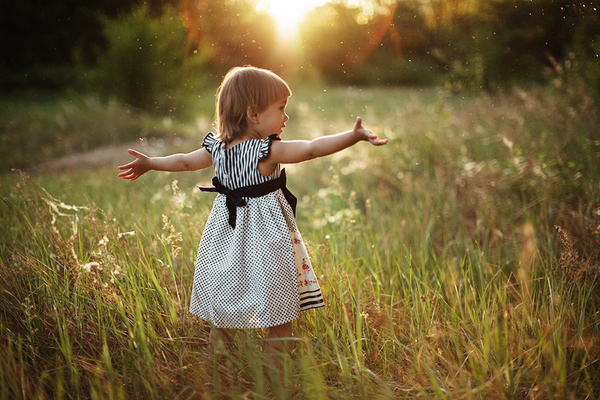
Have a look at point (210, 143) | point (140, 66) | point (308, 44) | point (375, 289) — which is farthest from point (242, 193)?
point (140, 66)

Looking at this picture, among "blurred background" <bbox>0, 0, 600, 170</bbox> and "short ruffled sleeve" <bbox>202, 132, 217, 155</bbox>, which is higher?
"blurred background" <bbox>0, 0, 600, 170</bbox>

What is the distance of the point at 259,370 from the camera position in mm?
1258

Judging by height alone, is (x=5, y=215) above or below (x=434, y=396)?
above

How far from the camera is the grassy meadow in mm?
1328

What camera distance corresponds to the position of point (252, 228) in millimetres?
1531

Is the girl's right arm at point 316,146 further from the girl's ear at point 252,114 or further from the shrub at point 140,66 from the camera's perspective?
the shrub at point 140,66

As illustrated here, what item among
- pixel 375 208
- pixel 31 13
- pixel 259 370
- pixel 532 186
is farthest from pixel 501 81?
pixel 31 13

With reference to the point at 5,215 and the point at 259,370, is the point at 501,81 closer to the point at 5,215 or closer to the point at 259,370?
the point at 259,370

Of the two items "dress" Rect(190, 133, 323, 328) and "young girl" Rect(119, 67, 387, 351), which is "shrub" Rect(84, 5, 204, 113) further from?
"dress" Rect(190, 133, 323, 328)

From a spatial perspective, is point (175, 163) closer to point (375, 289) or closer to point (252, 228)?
point (252, 228)

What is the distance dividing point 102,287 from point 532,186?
2.91 meters

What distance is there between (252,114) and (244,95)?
8 centimetres

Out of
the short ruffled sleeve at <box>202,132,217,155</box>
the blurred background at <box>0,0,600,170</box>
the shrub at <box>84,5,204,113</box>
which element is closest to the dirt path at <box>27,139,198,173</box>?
the blurred background at <box>0,0,600,170</box>

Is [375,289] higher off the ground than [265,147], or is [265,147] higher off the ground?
[265,147]
